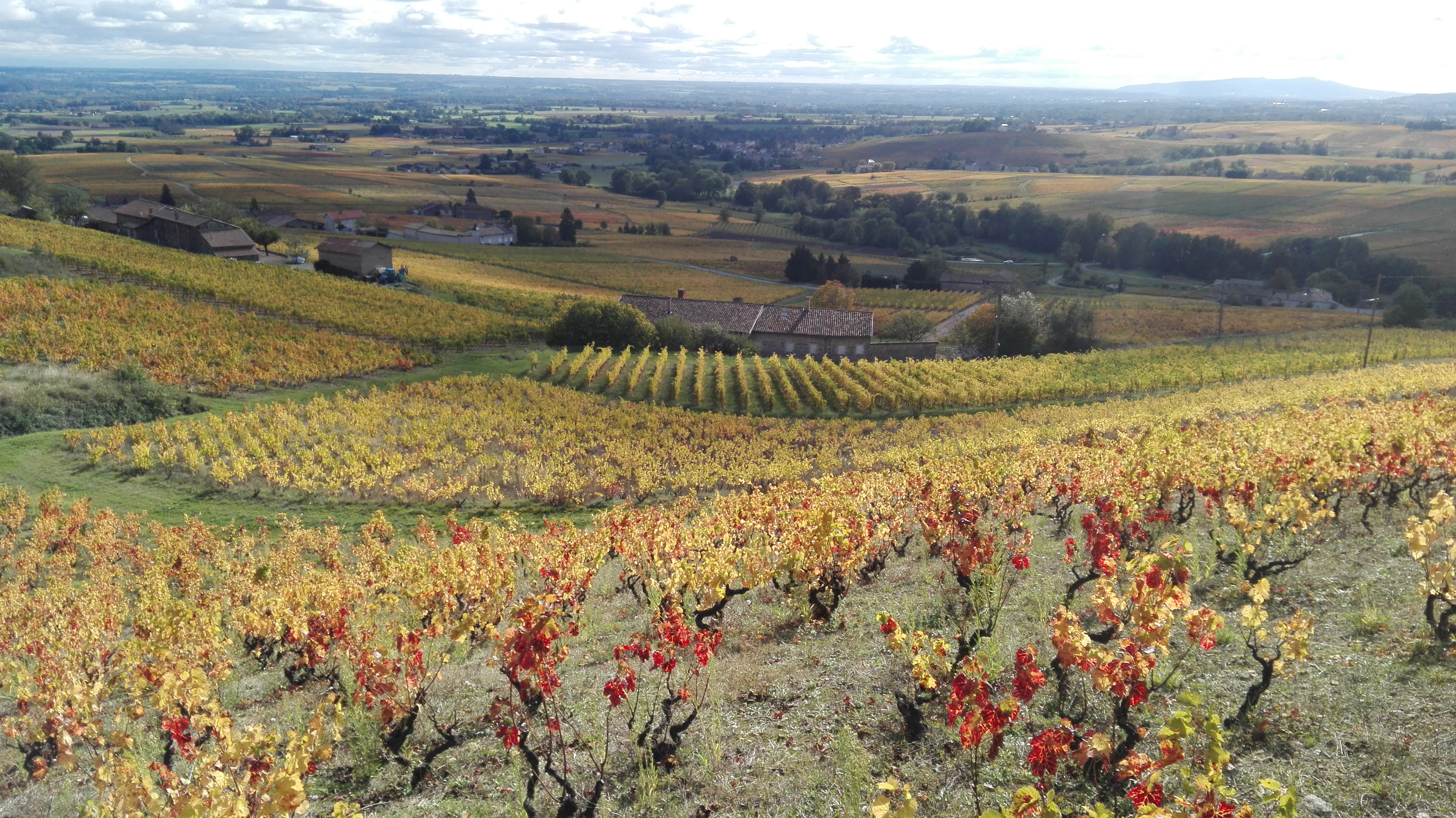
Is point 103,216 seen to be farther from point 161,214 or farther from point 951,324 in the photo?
point 951,324

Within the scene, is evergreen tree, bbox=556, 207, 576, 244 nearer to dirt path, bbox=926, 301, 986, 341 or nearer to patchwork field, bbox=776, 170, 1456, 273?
dirt path, bbox=926, 301, 986, 341

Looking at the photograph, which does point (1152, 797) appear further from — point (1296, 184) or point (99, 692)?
point (1296, 184)

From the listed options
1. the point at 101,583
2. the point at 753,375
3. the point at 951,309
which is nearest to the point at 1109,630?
the point at 101,583

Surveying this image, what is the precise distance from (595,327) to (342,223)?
65271mm

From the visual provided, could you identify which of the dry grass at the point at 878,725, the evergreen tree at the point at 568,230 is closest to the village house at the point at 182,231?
the evergreen tree at the point at 568,230

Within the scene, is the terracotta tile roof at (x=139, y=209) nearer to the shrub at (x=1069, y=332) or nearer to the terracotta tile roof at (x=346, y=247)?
the terracotta tile roof at (x=346, y=247)

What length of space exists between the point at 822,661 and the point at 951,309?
75182 millimetres

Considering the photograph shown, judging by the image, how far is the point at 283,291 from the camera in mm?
59156

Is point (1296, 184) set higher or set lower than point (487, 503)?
higher

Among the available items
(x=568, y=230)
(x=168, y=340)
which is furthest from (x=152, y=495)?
(x=568, y=230)

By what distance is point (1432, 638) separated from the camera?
1034cm

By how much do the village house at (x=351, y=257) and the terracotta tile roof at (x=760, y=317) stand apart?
22.6 meters

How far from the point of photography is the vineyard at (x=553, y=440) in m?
29.8

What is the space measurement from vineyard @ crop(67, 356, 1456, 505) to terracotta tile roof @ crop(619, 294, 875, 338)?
19414mm
